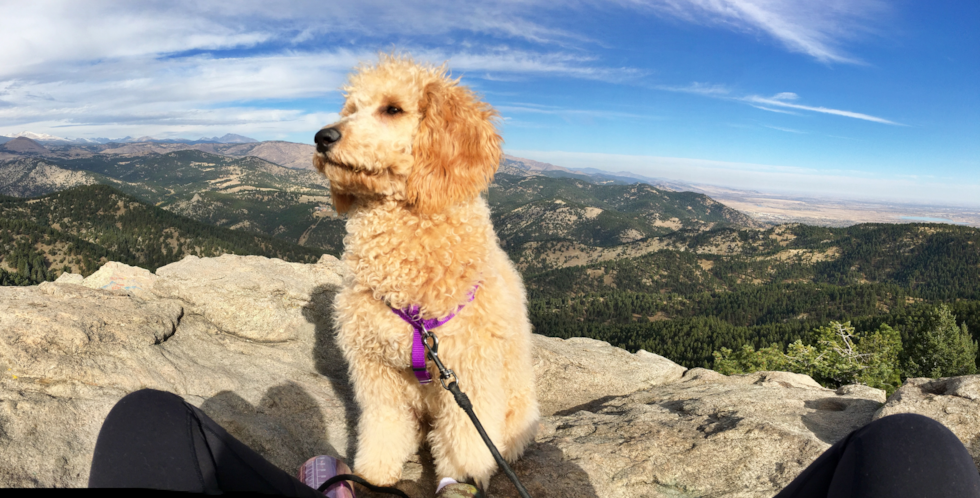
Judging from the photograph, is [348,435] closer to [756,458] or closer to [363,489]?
[363,489]

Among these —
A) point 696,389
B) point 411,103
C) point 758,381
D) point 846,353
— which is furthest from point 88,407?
point 846,353

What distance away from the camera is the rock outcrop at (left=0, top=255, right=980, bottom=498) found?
179 inches

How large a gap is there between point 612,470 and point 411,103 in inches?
169

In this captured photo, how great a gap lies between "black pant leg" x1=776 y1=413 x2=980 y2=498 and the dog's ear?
2837 mm

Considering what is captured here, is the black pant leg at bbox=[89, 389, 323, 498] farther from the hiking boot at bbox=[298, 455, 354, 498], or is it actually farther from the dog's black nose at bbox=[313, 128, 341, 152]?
the dog's black nose at bbox=[313, 128, 341, 152]

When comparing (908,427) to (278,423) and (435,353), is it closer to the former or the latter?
(435,353)

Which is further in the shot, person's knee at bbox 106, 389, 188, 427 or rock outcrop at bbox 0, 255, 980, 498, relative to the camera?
rock outcrop at bbox 0, 255, 980, 498

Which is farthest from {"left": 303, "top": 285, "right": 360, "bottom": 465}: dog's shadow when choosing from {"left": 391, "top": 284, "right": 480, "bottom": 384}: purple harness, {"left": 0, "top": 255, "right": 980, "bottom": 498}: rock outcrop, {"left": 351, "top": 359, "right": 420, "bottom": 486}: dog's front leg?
{"left": 391, "top": 284, "right": 480, "bottom": 384}: purple harness

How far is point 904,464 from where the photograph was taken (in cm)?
220

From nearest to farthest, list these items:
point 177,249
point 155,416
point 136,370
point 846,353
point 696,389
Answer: point 155,416 → point 136,370 → point 696,389 → point 846,353 → point 177,249

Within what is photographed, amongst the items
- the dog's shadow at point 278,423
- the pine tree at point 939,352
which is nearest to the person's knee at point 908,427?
the dog's shadow at point 278,423

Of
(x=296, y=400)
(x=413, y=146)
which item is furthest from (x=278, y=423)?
(x=413, y=146)

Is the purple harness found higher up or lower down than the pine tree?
higher up

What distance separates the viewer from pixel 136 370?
557 cm
